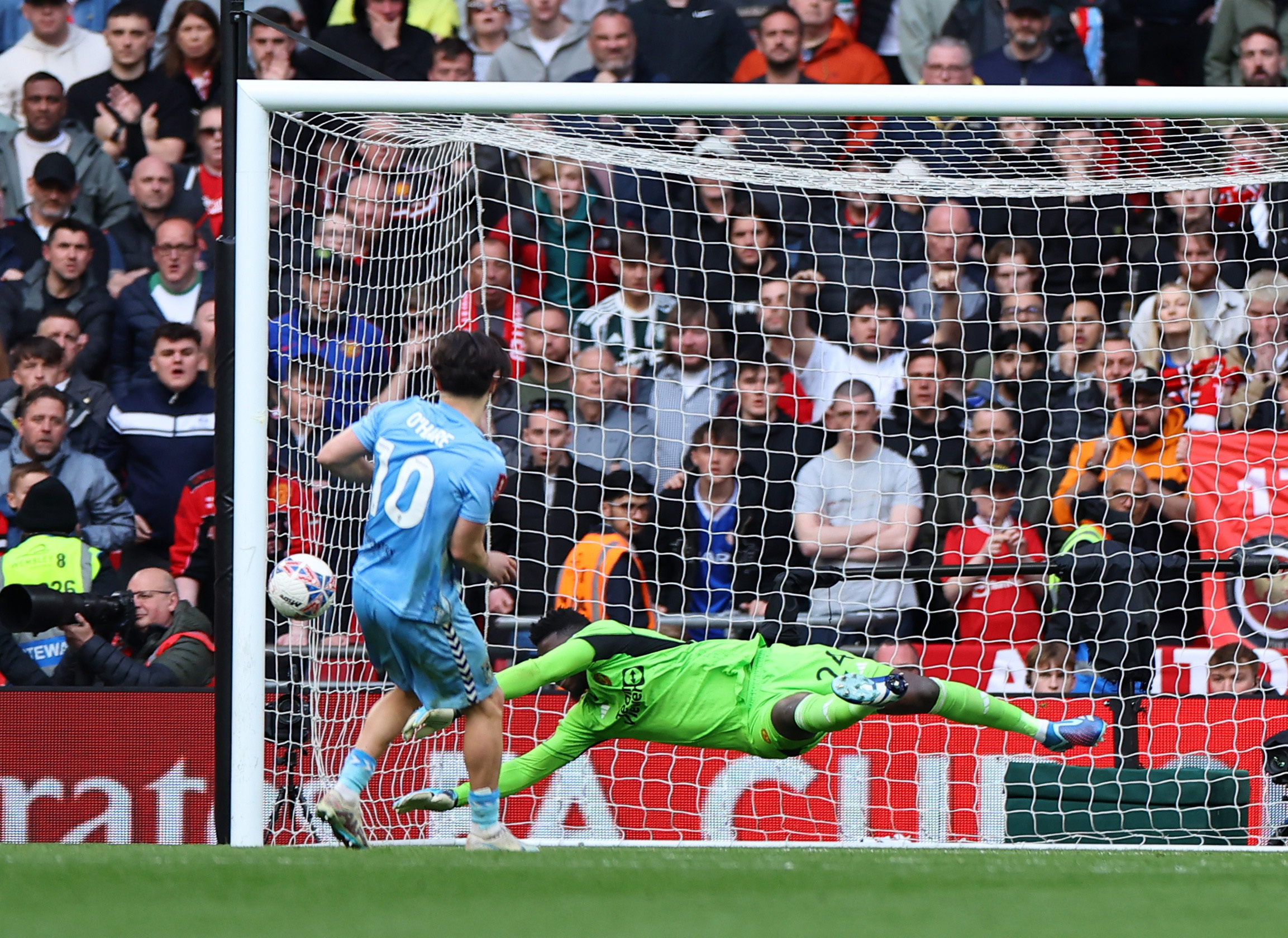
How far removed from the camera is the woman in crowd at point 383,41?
835cm

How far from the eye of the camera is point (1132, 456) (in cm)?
686

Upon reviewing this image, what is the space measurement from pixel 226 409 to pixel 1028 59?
202 inches

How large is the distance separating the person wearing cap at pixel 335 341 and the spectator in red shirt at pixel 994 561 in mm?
2613

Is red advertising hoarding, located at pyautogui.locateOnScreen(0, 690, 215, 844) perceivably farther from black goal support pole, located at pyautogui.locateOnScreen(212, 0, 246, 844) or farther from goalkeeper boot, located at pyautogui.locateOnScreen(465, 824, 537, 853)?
goalkeeper boot, located at pyautogui.locateOnScreen(465, 824, 537, 853)

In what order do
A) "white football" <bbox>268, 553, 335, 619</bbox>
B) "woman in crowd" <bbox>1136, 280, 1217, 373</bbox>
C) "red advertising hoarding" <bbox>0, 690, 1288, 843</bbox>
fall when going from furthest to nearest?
"woman in crowd" <bbox>1136, 280, 1217, 373</bbox> < "red advertising hoarding" <bbox>0, 690, 1288, 843</bbox> < "white football" <bbox>268, 553, 335, 619</bbox>

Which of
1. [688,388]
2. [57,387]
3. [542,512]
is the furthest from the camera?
[57,387]

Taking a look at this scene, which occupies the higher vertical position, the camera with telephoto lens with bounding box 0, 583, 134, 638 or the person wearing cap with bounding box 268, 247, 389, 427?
the person wearing cap with bounding box 268, 247, 389, 427

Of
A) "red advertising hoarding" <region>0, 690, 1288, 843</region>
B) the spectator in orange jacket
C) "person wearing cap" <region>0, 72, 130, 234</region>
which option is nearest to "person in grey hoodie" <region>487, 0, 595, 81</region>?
the spectator in orange jacket

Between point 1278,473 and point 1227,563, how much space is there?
0.83 m

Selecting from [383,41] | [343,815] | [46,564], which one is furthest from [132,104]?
[343,815]

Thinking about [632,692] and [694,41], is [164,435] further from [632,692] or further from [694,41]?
[694,41]

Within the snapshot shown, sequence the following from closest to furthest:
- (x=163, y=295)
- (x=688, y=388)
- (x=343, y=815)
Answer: (x=343, y=815)
(x=688, y=388)
(x=163, y=295)

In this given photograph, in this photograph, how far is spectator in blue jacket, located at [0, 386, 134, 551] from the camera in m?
7.38

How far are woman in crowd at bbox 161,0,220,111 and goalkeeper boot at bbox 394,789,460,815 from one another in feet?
15.4
